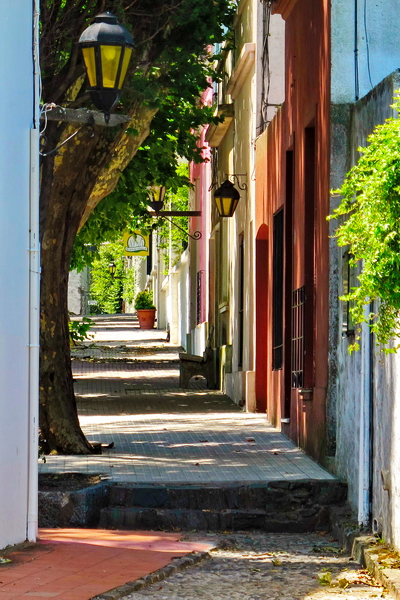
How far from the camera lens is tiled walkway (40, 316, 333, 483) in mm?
9742

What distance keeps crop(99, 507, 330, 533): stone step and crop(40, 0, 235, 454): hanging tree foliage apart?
2.41m

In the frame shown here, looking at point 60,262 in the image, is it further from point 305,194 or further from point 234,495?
point 234,495

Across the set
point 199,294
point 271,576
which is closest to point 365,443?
point 271,576

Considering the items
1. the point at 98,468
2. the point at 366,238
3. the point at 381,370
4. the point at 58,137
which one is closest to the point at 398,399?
the point at 381,370

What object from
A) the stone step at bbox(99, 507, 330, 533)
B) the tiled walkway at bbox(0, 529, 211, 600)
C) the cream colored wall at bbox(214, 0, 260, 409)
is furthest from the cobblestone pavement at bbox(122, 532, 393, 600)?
the cream colored wall at bbox(214, 0, 260, 409)

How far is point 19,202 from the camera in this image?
773cm

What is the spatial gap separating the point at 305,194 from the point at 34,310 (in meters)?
4.30

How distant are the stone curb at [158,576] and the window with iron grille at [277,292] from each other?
6.01 metres

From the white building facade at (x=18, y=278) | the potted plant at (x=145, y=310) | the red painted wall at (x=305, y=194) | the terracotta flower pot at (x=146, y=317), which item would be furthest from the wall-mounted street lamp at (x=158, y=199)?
the terracotta flower pot at (x=146, y=317)

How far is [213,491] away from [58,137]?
4393mm

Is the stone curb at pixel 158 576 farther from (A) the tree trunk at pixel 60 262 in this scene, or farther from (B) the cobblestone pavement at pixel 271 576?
(A) the tree trunk at pixel 60 262

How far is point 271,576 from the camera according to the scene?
7.02 meters

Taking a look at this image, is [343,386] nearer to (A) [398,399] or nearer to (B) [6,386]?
(A) [398,399]

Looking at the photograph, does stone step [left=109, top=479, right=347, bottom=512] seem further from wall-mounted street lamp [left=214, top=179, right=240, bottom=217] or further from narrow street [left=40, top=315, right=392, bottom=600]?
wall-mounted street lamp [left=214, top=179, right=240, bottom=217]
